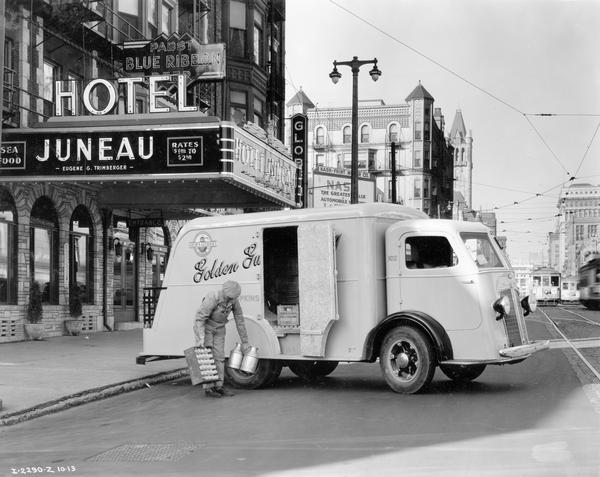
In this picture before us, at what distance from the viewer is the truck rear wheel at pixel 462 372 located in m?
11.7

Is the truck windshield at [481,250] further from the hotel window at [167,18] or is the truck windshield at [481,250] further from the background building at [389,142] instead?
the background building at [389,142]

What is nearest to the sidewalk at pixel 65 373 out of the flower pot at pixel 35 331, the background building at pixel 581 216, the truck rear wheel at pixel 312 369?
the flower pot at pixel 35 331

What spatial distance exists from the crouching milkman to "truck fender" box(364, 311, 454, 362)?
5.77 ft

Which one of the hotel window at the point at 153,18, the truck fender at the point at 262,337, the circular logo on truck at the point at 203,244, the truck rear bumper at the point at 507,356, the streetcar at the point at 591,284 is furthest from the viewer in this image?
the streetcar at the point at 591,284

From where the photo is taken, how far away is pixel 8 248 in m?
19.5

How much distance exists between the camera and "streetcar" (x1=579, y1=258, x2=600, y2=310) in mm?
48219

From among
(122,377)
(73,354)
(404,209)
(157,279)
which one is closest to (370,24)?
(404,209)

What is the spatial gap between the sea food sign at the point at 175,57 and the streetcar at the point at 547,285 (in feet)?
165

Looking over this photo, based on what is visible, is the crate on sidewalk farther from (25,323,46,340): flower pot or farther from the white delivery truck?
(25,323,46,340): flower pot

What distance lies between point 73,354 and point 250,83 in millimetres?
19757

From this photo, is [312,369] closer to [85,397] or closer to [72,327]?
[85,397]

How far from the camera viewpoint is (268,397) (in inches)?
433

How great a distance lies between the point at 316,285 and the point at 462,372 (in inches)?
99.8

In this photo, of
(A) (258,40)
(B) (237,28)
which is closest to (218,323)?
(B) (237,28)
